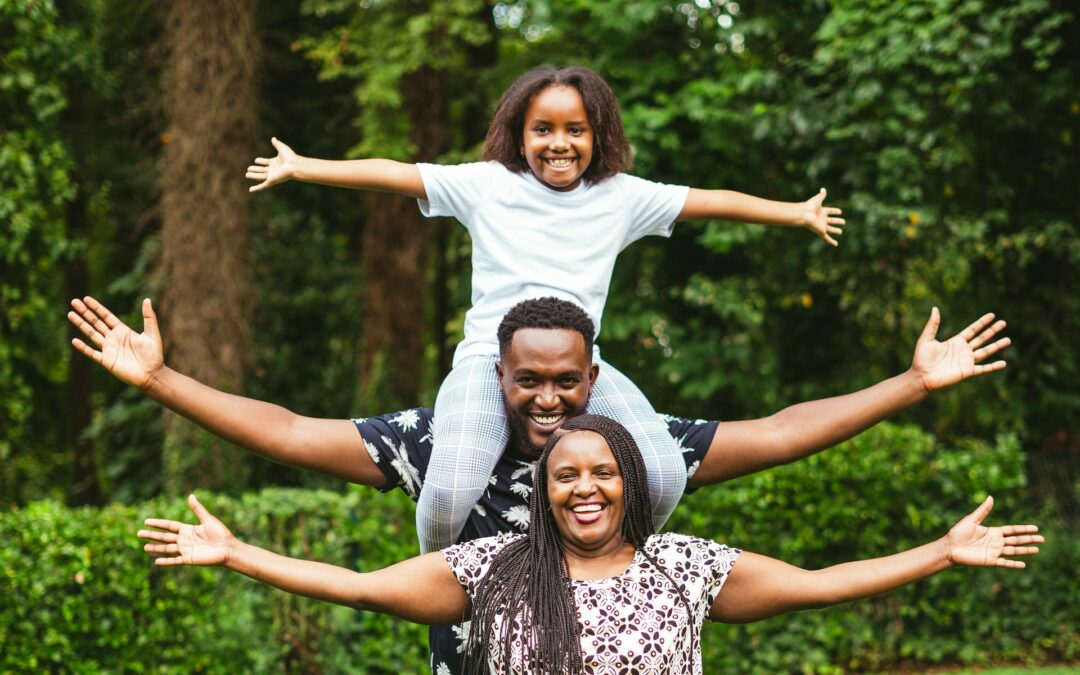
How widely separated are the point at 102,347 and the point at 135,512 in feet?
12.1

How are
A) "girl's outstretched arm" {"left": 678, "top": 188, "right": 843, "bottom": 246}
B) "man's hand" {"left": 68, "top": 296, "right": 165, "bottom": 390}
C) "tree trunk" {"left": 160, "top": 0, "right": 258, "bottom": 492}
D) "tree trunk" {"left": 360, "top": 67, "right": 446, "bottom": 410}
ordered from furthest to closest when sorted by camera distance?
"tree trunk" {"left": 360, "top": 67, "right": 446, "bottom": 410}, "tree trunk" {"left": 160, "top": 0, "right": 258, "bottom": 492}, "girl's outstretched arm" {"left": 678, "top": 188, "right": 843, "bottom": 246}, "man's hand" {"left": 68, "top": 296, "right": 165, "bottom": 390}

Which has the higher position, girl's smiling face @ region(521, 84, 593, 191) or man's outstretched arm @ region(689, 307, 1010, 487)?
girl's smiling face @ region(521, 84, 593, 191)

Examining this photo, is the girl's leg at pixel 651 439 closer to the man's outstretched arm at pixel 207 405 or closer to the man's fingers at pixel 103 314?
the man's outstretched arm at pixel 207 405

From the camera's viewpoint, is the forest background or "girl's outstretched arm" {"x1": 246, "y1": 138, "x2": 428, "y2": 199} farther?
the forest background

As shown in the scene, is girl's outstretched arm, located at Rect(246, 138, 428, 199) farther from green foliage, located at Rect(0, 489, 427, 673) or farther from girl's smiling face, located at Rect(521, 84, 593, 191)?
green foliage, located at Rect(0, 489, 427, 673)

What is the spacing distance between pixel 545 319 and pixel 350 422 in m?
0.70

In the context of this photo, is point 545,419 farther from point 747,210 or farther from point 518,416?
point 747,210

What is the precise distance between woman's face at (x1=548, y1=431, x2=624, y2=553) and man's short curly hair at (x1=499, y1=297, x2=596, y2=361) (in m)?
0.35

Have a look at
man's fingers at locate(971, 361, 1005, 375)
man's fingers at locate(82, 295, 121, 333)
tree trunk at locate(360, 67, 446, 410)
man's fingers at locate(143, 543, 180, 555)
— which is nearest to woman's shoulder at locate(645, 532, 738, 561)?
man's fingers at locate(971, 361, 1005, 375)

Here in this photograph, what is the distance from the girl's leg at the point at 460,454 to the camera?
3.09 metres

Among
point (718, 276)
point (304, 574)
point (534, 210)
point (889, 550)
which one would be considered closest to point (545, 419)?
point (534, 210)

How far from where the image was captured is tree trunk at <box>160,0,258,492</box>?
31.1 feet

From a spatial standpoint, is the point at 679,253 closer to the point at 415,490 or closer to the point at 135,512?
the point at 135,512

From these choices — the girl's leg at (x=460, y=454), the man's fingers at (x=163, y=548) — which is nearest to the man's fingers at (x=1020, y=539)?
the girl's leg at (x=460, y=454)
